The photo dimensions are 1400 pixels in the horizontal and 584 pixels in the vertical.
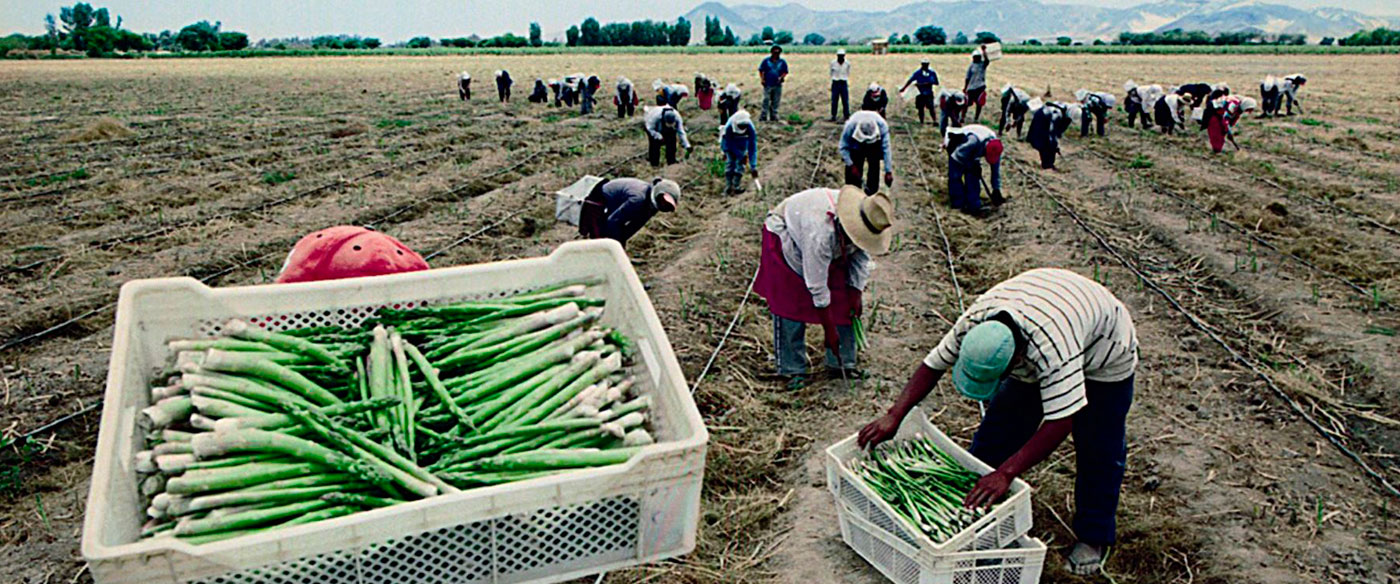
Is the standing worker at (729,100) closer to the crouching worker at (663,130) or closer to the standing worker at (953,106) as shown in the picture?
the standing worker at (953,106)

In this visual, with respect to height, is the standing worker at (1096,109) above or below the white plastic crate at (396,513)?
below

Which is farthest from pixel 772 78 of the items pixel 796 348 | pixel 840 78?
pixel 796 348

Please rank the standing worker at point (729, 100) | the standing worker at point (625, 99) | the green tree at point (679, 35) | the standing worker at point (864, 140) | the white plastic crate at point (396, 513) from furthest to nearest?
1. the green tree at point (679, 35)
2. the standing worker at point (625, 99)
3. the standing worker at point (729, 100)
4. the standing worker at point (864, 140)
5. the white plastic crate at point (396, 513)

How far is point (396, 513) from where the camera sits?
1.95m

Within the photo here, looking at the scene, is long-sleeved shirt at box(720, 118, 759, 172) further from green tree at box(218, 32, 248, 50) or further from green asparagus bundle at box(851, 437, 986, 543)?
green tree at box(218, 32, 248, 50)

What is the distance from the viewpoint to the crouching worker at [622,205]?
263 inches

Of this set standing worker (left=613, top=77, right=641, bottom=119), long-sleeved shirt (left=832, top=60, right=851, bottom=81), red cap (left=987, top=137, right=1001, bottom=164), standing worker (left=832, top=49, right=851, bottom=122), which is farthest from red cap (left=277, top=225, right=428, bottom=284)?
standing worker (left=613, top=77, right=641, bottom=119)

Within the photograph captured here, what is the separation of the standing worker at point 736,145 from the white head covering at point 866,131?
1.93 meters

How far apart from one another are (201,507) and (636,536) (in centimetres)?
100

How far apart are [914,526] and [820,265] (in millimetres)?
1884

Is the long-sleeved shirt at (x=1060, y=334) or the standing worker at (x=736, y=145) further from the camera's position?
the standing worker at (x=736, y=145)

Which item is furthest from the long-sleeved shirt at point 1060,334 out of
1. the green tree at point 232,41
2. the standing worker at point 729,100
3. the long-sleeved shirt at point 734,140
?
the green tree at point 232,41

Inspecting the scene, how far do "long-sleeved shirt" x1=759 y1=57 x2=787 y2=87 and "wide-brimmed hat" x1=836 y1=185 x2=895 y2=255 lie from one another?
13.0m

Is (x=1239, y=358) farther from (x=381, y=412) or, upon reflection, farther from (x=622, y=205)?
(x=381, y=412)
